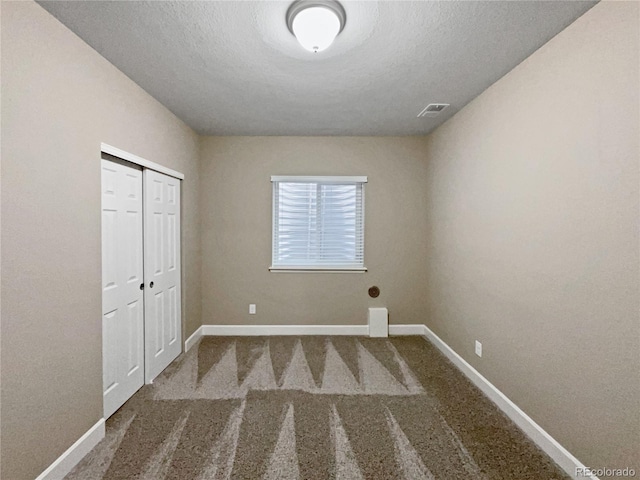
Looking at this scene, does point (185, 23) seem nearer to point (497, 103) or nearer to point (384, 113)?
point (384, 113)

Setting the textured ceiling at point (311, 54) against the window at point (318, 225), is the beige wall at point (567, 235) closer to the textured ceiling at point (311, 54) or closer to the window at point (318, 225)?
the textured ceiling at point (311, 54)

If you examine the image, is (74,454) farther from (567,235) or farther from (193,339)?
(567,235)

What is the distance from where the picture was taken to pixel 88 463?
71.6 inches

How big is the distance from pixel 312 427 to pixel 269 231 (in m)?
2.45

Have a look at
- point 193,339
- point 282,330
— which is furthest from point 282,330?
point 193,339

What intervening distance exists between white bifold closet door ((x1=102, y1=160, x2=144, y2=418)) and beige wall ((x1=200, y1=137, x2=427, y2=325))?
136cm

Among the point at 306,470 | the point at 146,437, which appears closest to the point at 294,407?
the point at 306,470

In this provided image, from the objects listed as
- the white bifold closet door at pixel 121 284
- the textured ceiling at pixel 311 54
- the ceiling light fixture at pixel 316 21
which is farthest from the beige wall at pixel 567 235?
the white bifold closet door at pixel 121 284

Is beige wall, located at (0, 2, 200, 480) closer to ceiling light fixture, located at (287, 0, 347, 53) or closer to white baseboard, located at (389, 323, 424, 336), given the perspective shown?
ceiling light fixture, located at (287, 0, 347, 53)

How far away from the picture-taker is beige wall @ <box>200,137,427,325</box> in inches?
156

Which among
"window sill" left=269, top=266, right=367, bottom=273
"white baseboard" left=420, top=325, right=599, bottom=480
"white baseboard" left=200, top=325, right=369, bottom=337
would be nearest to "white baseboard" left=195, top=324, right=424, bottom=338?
"white baseboard" left=200, top=325, right=369, bottom=337

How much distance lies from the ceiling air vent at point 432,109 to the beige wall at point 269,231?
2.79 ft

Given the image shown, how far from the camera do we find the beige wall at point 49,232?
57.2 inches

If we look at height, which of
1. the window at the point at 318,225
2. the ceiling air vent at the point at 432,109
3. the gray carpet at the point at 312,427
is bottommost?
the gray carpet at the point at 312,427
